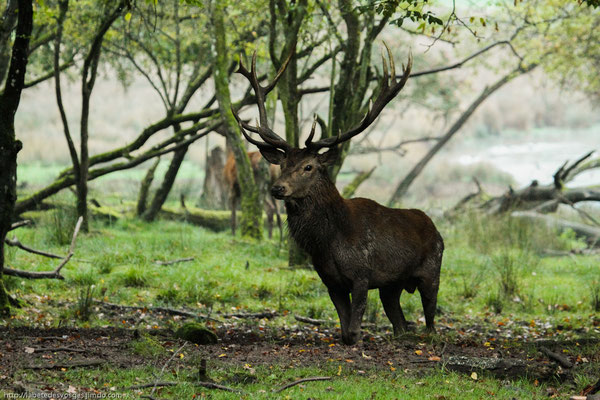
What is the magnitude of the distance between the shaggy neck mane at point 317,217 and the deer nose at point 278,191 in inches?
12.1

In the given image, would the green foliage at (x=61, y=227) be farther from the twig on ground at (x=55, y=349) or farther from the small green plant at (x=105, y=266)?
the twig on ground at (x=55, y=349)

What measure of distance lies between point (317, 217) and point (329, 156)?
634 mm

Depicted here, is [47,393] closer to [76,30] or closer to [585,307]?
[585,307]

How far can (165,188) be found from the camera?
1573 cm

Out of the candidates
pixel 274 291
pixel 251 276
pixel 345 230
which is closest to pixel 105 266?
pixel 251 276

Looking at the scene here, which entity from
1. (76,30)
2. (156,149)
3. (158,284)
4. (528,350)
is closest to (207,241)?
(156,149)

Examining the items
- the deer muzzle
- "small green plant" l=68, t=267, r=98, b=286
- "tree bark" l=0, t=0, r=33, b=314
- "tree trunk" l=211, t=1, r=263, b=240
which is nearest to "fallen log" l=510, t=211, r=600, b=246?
"tree trunk" l=211, t=1, r=263, b=240

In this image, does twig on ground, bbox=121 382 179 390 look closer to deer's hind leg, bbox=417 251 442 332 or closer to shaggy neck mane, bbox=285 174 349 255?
shaggy neck mane, bbox=285 174 349 255

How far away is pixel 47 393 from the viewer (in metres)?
4.80

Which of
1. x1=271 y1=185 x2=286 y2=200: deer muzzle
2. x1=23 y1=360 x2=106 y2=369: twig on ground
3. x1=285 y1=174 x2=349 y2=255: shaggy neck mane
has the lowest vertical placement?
x1=23 y1=360 x2=106 y2=369: twig on ground

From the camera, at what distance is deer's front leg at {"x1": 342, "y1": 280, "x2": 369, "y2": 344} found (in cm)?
718

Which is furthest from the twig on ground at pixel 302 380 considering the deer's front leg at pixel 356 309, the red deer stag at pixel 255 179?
the red deer stag at pixel 255 179

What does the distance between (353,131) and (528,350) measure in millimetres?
2798

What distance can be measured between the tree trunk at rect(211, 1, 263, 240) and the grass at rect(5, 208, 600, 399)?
0.57 meters
